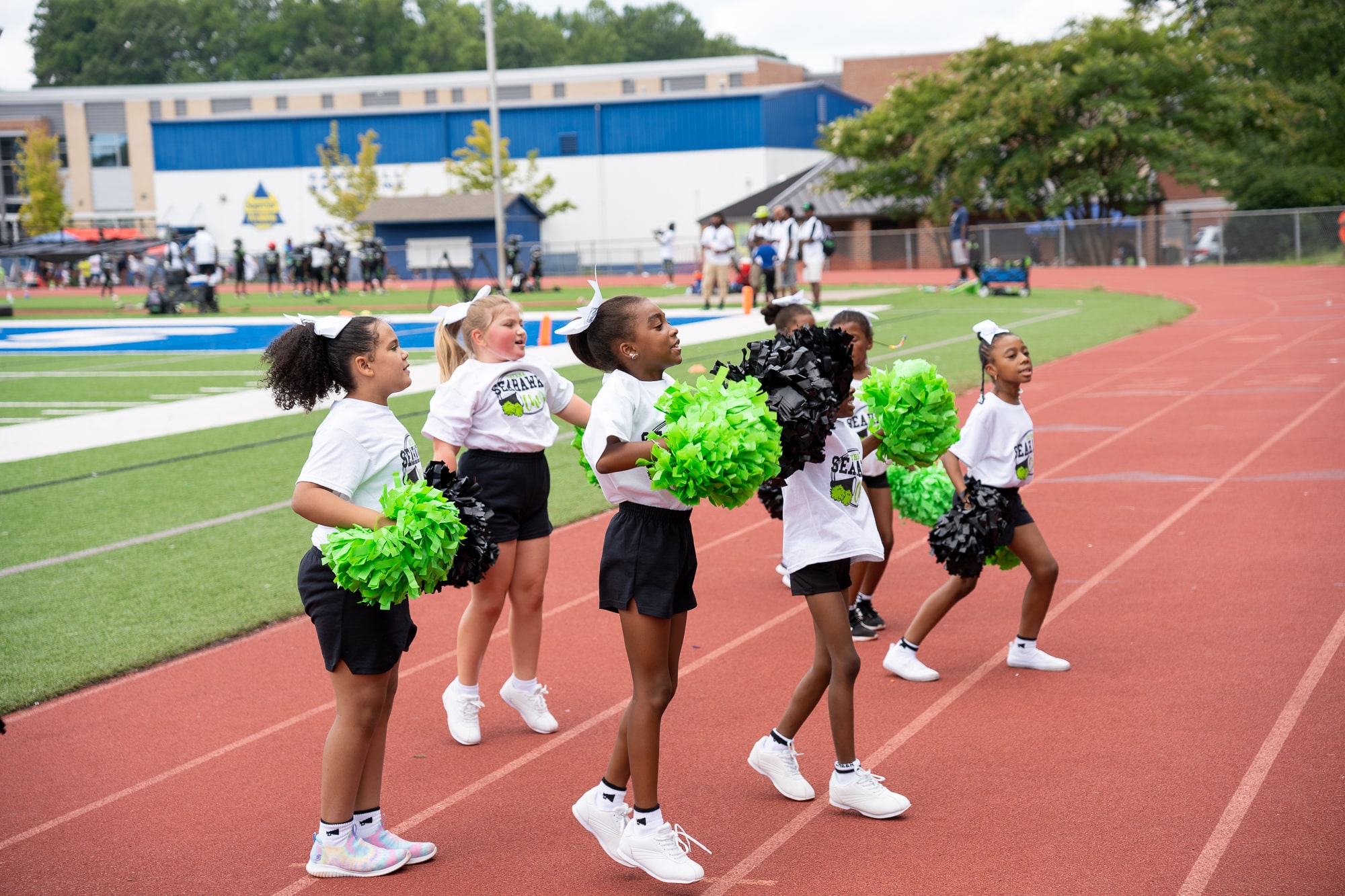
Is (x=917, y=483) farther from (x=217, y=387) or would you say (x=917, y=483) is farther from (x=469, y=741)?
(x=217, y=387)

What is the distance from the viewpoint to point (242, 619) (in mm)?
6867

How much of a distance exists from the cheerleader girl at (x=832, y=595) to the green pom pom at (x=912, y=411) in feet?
0.59

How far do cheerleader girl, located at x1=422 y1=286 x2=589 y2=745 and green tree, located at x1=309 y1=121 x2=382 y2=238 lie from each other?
53.2 m

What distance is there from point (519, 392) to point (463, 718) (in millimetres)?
1335

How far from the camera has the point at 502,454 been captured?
511cm

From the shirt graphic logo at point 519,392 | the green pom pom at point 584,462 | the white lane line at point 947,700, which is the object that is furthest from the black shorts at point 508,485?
the white lane line at point 947,700

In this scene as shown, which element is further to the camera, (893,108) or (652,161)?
(652,161)

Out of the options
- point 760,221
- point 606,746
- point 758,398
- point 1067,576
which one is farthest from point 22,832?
point 760,221

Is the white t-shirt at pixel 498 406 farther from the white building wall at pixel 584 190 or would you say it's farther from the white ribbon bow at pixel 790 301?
the white building wall at pixel 584 190

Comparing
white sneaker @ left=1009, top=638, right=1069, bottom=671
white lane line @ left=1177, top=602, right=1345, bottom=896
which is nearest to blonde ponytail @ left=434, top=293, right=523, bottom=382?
white sneaker @ left=1009, top=638, right=1069, bottom=671

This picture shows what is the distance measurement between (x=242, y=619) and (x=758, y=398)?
4.12 meters

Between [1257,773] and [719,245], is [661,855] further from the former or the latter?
[719,245]

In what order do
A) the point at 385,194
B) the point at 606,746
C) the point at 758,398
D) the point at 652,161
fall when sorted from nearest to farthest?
the point at 758,398
the point at 606,746
the point at 652,161
the point at 385,194

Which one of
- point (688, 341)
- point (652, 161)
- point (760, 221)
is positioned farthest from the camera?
point (652, 161)
